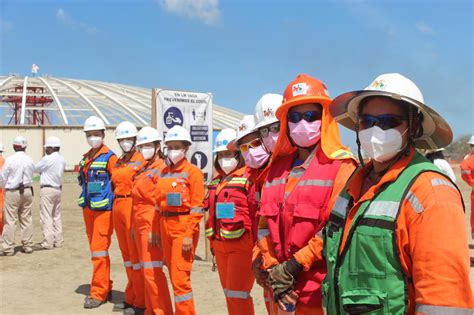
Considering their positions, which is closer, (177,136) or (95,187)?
(177,136)

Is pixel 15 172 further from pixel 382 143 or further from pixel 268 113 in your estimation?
pixel 382 143

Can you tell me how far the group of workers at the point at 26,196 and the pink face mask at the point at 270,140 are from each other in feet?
26.3

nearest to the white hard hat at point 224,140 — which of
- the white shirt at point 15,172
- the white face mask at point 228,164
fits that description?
the white face mask at point 228,164

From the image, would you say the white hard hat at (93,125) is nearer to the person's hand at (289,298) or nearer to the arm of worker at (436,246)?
the person's hand at (289,298)

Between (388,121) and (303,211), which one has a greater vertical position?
(388,121)

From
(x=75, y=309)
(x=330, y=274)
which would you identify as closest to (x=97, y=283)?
(x=75, y=309)

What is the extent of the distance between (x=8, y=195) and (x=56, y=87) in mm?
26524

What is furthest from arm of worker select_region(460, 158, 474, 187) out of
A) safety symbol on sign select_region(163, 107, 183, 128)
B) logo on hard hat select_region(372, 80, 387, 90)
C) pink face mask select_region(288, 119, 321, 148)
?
logo on hard hat select_region(372, 80, 387, 90)

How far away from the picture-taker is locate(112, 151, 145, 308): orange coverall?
672 centimetres

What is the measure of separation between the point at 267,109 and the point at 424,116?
1.87 m

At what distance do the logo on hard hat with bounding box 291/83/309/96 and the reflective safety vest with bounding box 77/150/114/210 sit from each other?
4.53 metres

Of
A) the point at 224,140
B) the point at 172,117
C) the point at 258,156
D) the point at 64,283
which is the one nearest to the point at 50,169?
the point at 64,283

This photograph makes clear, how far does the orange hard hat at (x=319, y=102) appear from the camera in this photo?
3.10 metres

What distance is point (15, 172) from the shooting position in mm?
10328
